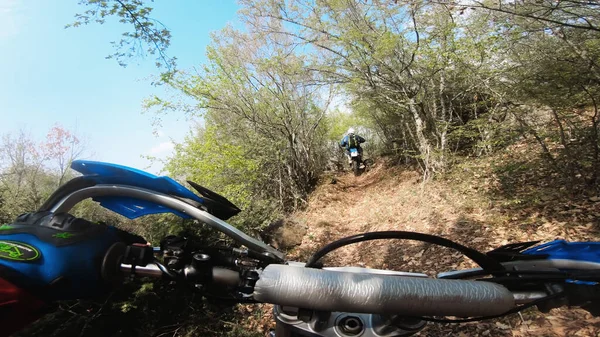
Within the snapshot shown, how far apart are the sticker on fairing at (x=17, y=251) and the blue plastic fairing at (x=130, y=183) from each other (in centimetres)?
34

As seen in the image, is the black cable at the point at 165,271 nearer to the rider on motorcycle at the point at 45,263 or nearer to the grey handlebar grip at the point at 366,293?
the rider on motorcycle at the point at 45,263

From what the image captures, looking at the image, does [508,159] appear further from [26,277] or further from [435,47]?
[26,277]

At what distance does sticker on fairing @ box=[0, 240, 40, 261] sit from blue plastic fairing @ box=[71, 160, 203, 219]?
34 centimetres

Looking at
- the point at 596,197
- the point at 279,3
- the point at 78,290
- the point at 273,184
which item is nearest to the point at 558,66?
the point at 596,197

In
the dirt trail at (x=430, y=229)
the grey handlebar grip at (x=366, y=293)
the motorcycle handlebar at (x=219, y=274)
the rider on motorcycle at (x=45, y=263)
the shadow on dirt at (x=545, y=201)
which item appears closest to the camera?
the grey handlebar grip at (x=366, y=293)

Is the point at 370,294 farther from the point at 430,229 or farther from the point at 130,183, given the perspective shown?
the point at 430,229

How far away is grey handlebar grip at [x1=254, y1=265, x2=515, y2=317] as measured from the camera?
2.77 ft

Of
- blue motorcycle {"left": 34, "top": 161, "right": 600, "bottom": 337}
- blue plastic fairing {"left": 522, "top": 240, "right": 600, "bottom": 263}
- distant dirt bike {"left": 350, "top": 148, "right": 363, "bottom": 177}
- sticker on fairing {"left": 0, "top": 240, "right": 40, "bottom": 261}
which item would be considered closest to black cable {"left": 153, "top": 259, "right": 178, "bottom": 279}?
blue motorcycle {"left": 34, "top": 161, "right": 600, "bottom": 337}

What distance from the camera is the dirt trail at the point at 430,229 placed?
300 centimetres

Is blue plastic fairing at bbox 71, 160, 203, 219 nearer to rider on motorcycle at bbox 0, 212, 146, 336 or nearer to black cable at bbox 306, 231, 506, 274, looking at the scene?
rider on motorcycle at bbox 0, 212, 146, 336

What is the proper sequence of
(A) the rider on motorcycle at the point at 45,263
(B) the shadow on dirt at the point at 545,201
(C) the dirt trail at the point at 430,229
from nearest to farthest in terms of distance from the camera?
(A) the rider on motorcycle at the point at 45,263 → (C) the dirt trail at the point at 430,229 → (B) the shadow on dirt at the point at 545,201

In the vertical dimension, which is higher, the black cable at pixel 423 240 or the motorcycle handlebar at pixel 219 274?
the black cable at pixel 423 240

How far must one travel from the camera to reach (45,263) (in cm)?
110

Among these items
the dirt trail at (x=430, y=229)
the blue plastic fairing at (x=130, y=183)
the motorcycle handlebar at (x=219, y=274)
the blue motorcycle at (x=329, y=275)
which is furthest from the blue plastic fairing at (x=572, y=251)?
the dirt trail at (x=430, y=229)
